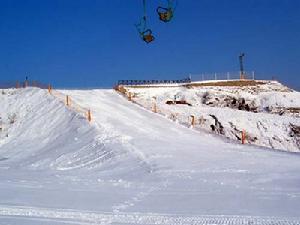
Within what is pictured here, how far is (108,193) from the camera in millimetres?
14016

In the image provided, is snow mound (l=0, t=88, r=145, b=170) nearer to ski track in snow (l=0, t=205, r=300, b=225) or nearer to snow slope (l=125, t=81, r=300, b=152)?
snow slope (l=125, t=81, r=300, b=152)

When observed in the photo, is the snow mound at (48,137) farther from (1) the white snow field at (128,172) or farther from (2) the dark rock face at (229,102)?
(2) the dark rock face at (229,102)

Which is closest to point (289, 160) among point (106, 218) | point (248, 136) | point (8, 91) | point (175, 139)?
point (175, 139)

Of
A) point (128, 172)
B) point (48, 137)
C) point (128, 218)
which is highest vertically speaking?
point (48, 137)

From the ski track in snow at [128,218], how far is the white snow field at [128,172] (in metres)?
0.02

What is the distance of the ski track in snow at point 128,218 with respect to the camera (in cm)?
982

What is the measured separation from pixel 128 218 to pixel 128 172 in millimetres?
8359

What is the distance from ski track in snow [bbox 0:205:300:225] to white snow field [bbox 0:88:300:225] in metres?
0.02

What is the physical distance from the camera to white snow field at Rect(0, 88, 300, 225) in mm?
10883

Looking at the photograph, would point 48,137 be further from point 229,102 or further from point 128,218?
point 229,102

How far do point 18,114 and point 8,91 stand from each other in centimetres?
592

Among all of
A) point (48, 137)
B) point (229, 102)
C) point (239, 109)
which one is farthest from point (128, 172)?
point (229, 102)

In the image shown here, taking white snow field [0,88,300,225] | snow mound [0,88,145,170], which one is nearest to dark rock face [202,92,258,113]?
white snow field [0,88,300,225]

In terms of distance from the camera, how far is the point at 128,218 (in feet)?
34.2
